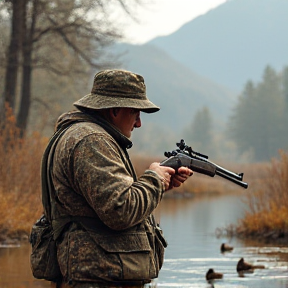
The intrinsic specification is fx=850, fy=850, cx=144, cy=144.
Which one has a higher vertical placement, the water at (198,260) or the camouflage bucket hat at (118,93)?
the camouflage bucket hat at (118,93)

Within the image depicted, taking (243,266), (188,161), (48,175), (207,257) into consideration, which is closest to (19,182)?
(207,257)

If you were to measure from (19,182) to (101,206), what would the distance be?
10504 mm

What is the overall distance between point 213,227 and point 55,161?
15319mm

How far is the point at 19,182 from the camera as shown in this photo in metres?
14.2

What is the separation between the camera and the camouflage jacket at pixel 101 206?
12.8 ft

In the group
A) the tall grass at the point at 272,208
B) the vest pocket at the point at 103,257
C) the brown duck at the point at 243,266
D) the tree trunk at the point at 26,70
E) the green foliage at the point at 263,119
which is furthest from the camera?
the green foliage at the point at 263,119

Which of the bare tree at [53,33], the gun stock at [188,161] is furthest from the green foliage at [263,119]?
the gun stock at [188,161]

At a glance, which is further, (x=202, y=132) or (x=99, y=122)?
(x=202, y=132)

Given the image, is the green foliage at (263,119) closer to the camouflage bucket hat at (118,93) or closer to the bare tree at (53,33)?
the bare tree at (53,33)

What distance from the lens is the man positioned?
3.91 m

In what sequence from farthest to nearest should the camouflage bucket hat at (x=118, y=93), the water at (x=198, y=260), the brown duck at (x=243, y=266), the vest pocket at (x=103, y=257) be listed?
1. the brown duck at (x=243, y=266)
2. the water at (x=198, y=260)
3. the camouflage bucket hat at (x=118, y=93)
4. the vest pocket at (x=103, y=257)

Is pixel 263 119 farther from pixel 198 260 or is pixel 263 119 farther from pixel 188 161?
pixel 188 161

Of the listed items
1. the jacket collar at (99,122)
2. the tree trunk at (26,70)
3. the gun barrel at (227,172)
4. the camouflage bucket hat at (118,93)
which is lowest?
the gun barrel at (227,172)

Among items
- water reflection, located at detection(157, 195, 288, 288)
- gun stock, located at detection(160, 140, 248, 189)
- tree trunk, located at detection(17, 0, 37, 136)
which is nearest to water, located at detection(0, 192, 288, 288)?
water reflection, located at detection(157, 195, 288, 288)
